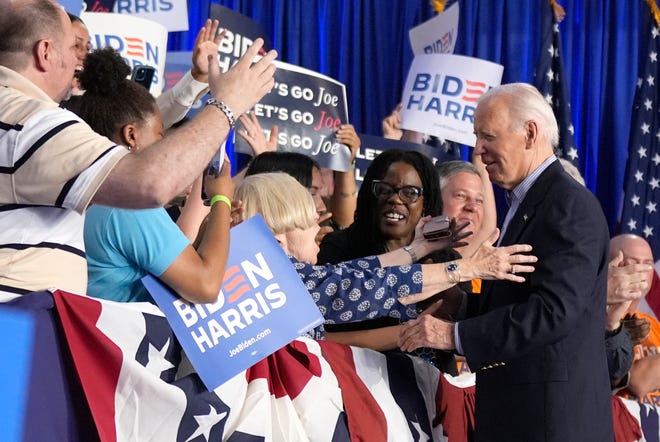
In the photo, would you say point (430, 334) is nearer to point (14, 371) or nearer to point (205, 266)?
point (205, 266)

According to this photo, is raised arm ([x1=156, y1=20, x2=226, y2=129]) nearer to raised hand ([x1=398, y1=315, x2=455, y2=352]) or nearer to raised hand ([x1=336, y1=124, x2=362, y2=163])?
raised hand ([x1=398, y1=315, x2=455, y2=352])

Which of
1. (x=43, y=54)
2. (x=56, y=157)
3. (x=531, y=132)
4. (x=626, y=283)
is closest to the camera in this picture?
(x=56, y=157)

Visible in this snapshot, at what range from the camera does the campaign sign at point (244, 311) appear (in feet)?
7.59

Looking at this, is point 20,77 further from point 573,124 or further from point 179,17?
point 573,124

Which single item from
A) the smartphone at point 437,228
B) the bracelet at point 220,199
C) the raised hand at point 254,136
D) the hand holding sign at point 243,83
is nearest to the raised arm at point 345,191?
the raised hand at point 254,136

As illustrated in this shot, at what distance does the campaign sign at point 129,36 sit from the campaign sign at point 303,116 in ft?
1.83

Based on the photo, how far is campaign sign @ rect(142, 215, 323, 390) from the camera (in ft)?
7.59

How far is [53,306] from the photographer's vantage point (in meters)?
2.02

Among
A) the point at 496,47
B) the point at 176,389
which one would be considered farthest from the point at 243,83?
the point at 496,47

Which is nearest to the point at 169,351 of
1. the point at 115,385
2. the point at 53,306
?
the point at 115,385

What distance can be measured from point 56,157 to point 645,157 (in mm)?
5679

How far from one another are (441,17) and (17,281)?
446 cm

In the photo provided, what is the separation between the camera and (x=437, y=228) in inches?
129

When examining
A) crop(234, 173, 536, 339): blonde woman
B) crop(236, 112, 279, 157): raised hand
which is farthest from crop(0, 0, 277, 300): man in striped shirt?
crop(236, 112, 279, 157): raised hand
